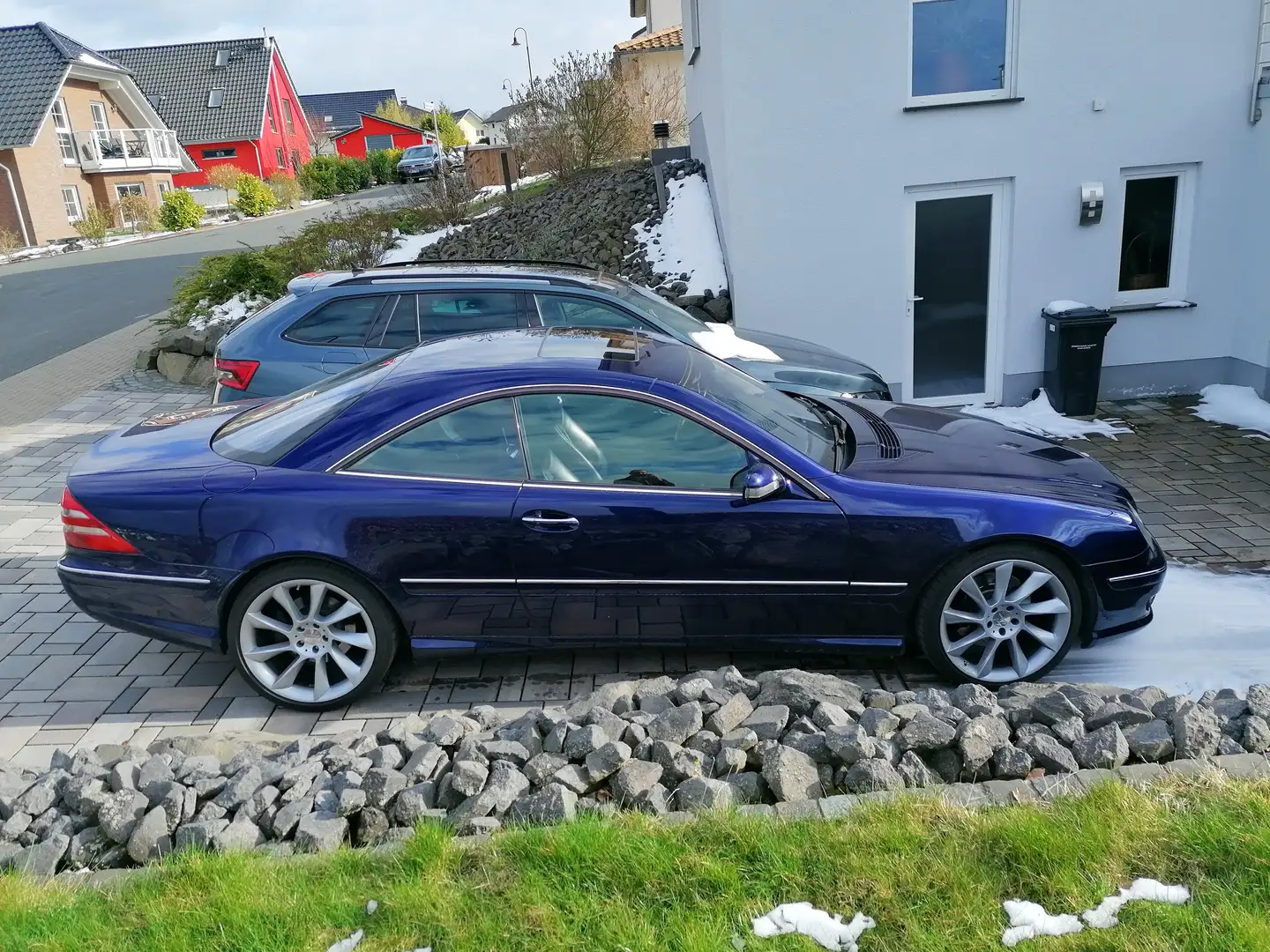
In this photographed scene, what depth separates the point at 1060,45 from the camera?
9227 millimetres

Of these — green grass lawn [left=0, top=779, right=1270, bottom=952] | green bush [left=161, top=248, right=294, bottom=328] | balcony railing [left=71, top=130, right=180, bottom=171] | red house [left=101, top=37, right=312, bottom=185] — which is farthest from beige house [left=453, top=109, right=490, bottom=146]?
green grass lawn [left=0, top=779, right=1270, bottom=952]

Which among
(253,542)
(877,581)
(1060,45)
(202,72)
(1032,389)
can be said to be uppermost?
(202,72)

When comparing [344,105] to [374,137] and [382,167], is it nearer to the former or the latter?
[374,137]

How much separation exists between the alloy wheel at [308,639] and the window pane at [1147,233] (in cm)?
847

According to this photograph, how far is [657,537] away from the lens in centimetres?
442

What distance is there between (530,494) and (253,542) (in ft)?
4.00

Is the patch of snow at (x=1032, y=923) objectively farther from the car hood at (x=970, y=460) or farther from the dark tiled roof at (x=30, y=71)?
the dark tiled roof at (x=30, y=71)

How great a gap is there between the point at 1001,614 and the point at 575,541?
192 cm

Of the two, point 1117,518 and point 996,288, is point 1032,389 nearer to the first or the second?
point 996,288

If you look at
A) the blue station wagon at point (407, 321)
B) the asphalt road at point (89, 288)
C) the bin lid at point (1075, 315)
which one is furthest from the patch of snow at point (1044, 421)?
the asphalt road at point (89, 288)

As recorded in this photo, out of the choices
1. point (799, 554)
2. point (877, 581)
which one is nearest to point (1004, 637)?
point (877, 581)

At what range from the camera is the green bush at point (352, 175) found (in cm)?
5246

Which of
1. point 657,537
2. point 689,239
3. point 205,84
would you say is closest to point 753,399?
point 657,537

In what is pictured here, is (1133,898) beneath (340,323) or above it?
beneath
